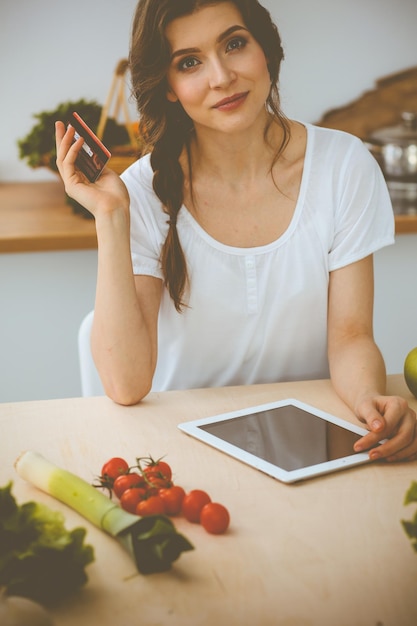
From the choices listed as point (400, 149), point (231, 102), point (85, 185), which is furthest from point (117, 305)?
point (400, 149)

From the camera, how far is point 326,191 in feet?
5.42

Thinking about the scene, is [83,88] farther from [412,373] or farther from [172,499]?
[172,499]

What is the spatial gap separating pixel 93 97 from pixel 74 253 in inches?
24.6

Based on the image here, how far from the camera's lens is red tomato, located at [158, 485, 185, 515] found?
99 cm

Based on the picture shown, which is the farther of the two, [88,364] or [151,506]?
[88,364]

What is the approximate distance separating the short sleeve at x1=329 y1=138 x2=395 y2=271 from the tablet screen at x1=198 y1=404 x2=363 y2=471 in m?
0.41

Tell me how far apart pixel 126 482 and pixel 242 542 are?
0.16 metres

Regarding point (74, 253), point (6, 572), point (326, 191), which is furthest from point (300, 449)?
point (74, 253)

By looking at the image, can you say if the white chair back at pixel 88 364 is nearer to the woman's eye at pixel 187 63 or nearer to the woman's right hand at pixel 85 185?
the woman's right hand at pixel 85 185

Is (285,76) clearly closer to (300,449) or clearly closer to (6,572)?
(300,449)

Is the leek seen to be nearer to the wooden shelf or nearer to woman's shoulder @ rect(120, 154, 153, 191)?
woman's shoulder @ rect(120, 154, 153, 191)

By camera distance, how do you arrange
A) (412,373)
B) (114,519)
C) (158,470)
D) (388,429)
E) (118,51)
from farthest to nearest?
1. (118,51)
2. (412,373)
3. (388,429)
4. (158,470)
5. (114,519)

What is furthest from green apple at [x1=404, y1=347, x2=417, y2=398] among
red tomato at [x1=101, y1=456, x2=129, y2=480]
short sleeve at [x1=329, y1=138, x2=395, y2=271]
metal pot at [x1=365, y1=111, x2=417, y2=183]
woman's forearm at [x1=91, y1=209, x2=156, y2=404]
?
metal pot at [x1=365, y1=111, x2=417, y2=183]

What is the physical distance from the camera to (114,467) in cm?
107
